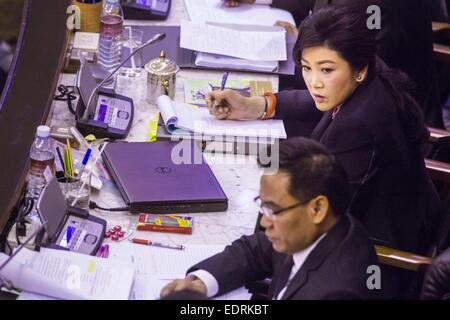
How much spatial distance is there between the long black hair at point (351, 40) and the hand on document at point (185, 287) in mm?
686

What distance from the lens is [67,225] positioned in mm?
1908

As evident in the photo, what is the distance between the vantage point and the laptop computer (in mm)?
2035

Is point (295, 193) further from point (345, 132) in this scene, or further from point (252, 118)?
point (252, 118)

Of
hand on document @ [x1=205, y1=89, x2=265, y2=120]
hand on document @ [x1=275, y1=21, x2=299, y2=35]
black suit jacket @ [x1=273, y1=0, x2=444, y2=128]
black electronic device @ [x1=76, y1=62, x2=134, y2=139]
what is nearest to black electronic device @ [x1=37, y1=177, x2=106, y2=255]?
black electronic device @ [x1=76, y1=62, x2=134, y2=139]

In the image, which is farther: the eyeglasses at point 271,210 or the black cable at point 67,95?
the black cable at point 67,95

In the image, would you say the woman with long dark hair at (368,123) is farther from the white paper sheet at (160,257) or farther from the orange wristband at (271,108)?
the white paper sheet at (160,257)

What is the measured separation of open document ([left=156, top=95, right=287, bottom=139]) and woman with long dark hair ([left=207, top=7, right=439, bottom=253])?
23 cm

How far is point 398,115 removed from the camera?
2.06 m

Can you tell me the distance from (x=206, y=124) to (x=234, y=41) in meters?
0.52

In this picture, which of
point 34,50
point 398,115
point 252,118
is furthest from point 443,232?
point 34,50

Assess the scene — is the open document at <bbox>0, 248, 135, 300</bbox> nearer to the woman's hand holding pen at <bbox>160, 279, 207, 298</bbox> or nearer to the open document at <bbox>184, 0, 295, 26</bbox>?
the woman's hand holding pen at <bbox>160, 279, 207, 298</bbox>

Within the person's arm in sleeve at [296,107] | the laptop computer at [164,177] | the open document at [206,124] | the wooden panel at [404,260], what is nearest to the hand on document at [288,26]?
the person's arm in sleeve at [296,107]

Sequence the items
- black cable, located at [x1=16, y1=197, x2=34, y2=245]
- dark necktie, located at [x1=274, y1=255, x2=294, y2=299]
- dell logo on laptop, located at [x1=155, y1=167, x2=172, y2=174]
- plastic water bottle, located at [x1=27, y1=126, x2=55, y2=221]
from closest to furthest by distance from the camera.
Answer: dark necktie, located at [x1=274, y1=255, x2=294, y2=299] < black cable, located at [x1=16, y1=197, x2=34, y2=245] < plastic water bottle, located at [x1=27, y1=126, x2=55, y2=221] < dell logo on laptop, located at [x1=155, y1=167, x2=172, y2=174]

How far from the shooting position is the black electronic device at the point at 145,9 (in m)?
2.92
